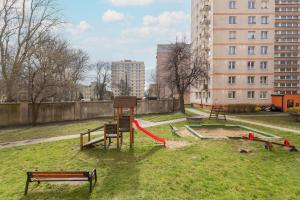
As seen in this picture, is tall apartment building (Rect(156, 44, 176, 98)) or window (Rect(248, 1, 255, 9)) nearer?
tall apartment building (Rect(156, 44, 176, 98))

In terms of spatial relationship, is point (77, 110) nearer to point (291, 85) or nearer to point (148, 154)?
point (148, 154)

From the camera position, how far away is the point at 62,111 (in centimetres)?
2230

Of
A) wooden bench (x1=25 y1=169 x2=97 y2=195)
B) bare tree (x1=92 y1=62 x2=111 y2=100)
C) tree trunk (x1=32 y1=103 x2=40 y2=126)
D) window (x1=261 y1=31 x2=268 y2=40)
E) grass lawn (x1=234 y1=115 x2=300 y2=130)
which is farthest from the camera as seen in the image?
Result: bare tree (x1=92 y1=62 x2=111 y2=100)

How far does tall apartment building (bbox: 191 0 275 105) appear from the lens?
35.6 m

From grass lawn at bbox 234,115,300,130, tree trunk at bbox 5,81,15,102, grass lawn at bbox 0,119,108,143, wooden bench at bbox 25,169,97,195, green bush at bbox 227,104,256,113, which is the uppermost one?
tree trunk at bbox 5,81,15,102

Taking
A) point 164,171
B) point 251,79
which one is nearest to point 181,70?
point 251,79

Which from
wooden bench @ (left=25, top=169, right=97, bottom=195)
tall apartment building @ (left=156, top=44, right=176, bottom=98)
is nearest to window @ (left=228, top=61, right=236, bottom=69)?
tall apartment building @ (left=156, top=44, right=176, bottom=98)

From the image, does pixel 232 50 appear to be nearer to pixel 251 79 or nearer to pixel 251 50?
pixel 251 50

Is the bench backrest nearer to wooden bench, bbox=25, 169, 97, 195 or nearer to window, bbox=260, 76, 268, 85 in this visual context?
wooden bench, bbox=25, 169, 97, 195

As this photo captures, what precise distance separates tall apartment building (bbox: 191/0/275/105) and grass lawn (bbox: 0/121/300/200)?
26.6 m

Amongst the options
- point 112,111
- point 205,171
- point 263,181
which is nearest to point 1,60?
point 112,111

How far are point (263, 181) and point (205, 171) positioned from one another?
172 centimetres

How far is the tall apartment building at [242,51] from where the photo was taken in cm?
3559

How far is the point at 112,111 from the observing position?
2578cm
